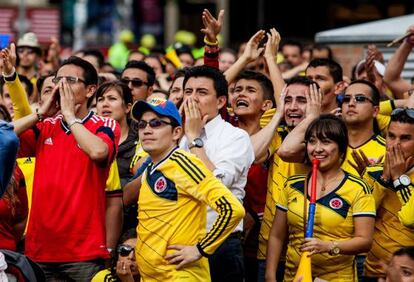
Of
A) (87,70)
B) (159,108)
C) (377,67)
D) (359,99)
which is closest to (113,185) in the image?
(87,70)

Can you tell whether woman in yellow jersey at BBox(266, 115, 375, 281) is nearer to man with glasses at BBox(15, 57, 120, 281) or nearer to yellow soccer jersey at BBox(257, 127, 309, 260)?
yellow soccer jersey at BBox(257, 127, 309, 260)

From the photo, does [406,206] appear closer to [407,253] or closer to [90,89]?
[407,253]

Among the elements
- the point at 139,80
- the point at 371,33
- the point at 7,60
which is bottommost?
the point at 139,80

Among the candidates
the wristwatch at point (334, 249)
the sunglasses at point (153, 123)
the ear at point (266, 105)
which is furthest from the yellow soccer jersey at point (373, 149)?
the sunglasses at point (153, 123)

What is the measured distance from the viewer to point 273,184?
9.66 metres

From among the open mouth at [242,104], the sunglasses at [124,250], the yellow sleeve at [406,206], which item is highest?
the open mouth at [242,104]

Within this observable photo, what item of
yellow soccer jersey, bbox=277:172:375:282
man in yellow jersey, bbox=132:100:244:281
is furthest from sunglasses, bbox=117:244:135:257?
yellow soccer jersey, bbox=277:172:375:282

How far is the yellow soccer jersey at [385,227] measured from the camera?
9.16 meters

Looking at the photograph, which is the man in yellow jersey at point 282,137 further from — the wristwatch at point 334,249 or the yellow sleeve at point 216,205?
the yellow sleeve at point 216,205

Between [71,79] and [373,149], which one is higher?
[71,79]

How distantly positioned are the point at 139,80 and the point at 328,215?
361cm

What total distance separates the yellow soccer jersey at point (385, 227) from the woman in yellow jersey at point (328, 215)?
0.43 meters

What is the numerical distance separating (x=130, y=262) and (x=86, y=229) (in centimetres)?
48

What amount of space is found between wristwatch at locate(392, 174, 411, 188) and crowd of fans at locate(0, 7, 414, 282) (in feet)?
0.04
